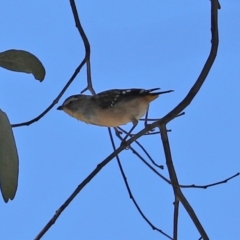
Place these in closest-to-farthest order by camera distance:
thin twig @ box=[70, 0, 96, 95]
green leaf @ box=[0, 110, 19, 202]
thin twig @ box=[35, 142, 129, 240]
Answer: green leaf @ box=[0, 110, 19, 202], thin twig @ box=[35, 142, 129, 240], thin twig @ box=[70, 0, 96, 95]

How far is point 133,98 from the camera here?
435 centimetres

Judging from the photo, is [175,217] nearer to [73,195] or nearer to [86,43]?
[73,195]

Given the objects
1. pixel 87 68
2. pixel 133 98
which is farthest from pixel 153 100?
pixel 87 68

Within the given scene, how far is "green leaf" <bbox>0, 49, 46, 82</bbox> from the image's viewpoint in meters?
2.29

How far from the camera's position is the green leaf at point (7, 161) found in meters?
1.91

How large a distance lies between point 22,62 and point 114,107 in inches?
79.3

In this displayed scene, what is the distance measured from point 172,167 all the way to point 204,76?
0.46 m

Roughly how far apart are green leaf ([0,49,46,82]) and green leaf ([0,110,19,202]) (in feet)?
1.10

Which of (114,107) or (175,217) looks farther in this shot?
(114,107)

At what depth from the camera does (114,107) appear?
4348 mm

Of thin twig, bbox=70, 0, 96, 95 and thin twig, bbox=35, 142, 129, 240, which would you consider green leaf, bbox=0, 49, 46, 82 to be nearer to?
thin twig, bbox=35, 142, 129, 240

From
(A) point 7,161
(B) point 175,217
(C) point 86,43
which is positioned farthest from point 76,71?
Answer: (A) point 7,161

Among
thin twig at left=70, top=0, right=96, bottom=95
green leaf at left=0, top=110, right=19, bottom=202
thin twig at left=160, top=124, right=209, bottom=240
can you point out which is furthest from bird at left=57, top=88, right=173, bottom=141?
green leaf at left=0, top=110, right=19, bottom=202

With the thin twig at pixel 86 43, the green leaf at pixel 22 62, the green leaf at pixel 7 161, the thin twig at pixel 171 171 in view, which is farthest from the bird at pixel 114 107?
the green leaf at pixel 7 161
